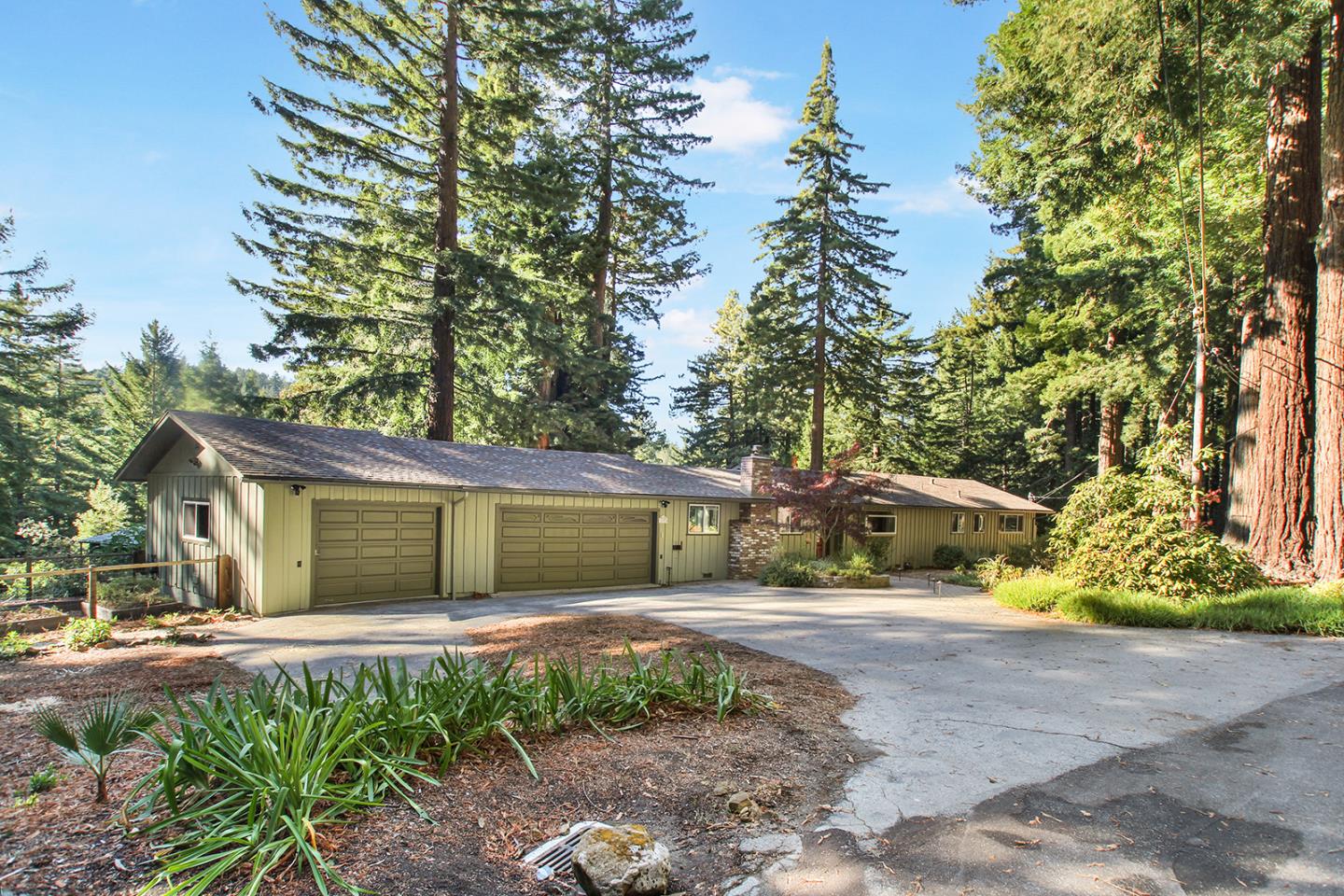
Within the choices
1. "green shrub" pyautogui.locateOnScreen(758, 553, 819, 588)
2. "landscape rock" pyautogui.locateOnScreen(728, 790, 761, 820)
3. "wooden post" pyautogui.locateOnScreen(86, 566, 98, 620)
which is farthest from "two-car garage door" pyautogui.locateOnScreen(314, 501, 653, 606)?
"landscape rock" pyautogui.locateOnScreen(728, 790, 761, 820)

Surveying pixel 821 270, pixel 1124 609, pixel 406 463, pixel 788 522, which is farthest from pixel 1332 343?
pixel 406 463

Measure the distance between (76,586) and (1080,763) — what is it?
19002 millimetres

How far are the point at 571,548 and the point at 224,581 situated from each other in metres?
6.52

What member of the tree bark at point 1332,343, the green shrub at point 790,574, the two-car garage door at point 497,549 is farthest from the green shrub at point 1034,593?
the two-car garage door at point 497,549

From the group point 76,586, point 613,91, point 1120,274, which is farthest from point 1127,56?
point 76,586

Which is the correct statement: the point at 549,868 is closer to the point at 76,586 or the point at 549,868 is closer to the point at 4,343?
the point at 76,586

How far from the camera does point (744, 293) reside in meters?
33.9

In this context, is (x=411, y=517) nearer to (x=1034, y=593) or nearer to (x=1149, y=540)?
(x=1034, y=593)

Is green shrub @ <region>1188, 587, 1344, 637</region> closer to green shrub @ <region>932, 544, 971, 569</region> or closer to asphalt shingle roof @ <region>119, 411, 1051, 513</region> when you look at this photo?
asphalt shingle roof @ <region>119, 411, 1051, 513</region>

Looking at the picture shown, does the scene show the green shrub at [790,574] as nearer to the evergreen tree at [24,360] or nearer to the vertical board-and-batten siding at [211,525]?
the vertical board-and-batten siding at [211,525]

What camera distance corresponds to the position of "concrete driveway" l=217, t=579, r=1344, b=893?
3566mm

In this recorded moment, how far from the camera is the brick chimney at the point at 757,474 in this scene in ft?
58.3

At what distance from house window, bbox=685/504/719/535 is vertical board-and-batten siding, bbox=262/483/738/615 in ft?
0.55

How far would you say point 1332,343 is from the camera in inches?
386
